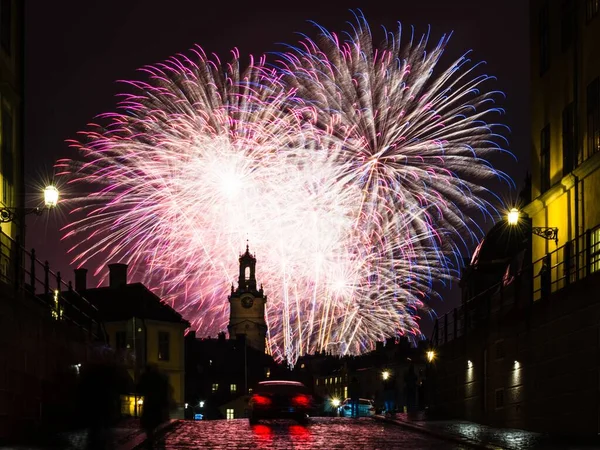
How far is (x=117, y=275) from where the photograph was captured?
8231cm

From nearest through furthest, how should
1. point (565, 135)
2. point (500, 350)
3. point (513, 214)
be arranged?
point (513, 214) → point (500, 350) → point (565, 135)

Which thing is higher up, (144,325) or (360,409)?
(144,325)

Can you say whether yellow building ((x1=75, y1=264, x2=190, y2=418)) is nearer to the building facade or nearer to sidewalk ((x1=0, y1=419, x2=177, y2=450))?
the building facade

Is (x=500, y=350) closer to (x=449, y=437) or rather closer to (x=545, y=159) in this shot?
(x=449, y=437)

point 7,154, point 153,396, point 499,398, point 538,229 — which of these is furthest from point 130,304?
point 153,396

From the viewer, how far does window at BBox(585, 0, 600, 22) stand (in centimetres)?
2695

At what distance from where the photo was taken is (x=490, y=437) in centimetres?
2380

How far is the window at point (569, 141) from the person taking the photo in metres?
28.9

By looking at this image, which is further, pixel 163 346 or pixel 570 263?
pixel 163 346

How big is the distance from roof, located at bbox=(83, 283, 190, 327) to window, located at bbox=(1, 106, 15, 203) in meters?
46.2

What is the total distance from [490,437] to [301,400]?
960 centimetres

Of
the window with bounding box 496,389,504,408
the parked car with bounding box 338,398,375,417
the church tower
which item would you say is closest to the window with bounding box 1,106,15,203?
the window with bounding box 496,389,504,408

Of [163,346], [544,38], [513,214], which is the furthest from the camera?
[163,346]

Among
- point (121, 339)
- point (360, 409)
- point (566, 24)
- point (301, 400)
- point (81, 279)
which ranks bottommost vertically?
point (360, 409)
